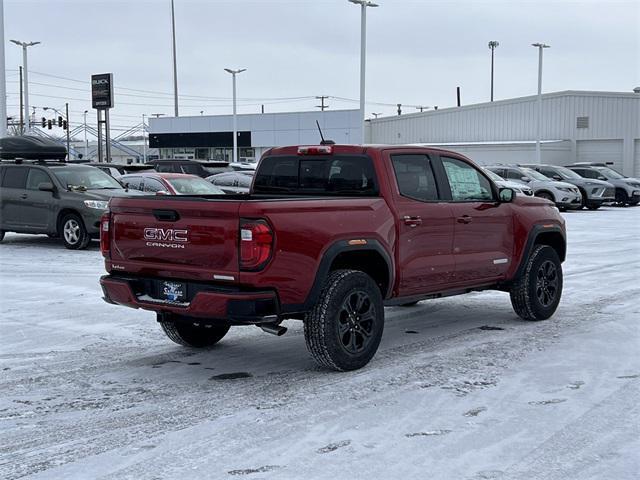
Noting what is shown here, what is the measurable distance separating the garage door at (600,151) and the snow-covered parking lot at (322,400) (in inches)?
1614

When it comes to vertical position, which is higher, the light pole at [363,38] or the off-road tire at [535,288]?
the light pole at [363,38]

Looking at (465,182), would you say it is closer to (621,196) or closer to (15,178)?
(15,178)

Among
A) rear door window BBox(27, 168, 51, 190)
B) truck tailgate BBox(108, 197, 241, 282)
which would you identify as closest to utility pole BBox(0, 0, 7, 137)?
rear door window BBox(27, 168, 51, 190)

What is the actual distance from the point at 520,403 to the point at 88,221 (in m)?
11.4

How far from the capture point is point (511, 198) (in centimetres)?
831

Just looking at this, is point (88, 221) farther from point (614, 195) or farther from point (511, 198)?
point (614, 195)

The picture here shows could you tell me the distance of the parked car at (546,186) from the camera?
28.7 m

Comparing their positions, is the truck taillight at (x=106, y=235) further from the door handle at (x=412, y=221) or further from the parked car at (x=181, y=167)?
the parked car at (x=181, y=167)

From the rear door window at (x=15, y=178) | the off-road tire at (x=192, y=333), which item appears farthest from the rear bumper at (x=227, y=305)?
the rear door window at (x=15, y=178)

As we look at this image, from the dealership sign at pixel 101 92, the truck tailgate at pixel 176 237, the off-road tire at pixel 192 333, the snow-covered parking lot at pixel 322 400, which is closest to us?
the snow-covered parking lot at pixel 322 400

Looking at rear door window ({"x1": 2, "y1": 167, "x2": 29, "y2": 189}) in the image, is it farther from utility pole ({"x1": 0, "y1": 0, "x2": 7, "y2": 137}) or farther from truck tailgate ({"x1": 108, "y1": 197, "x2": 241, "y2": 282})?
truck tailgate ({"x1": 108, "y1": 197, "x2": 241, "y2": 282})

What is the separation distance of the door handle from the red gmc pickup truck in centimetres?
1

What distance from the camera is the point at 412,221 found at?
7.12 m

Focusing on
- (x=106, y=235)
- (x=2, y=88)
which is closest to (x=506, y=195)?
(x=106, y=235)
